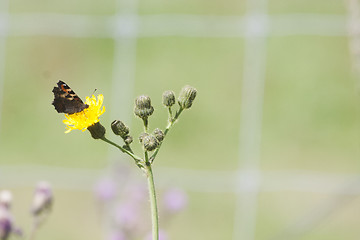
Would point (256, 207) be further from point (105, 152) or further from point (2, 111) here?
point (2, 111)

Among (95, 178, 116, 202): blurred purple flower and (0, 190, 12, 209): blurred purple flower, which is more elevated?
(0, 190, 12, 209): blurred purple flower

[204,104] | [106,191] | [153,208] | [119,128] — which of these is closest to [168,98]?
[119,128]

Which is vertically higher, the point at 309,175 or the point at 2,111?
the point at 2,111

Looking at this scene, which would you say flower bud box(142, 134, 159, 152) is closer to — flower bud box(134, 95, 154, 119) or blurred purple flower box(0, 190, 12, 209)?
flower bud box(134, 95, 154, 119)

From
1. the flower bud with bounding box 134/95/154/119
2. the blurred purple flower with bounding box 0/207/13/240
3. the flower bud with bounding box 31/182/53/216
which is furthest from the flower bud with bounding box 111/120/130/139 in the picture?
the flower bud with bounding box 31/182/53/216

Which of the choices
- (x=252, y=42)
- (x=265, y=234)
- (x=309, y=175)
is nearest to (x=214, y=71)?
(x=252, y=42)
